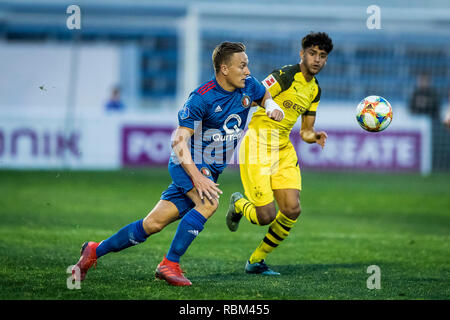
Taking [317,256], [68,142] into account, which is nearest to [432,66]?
[68,142]

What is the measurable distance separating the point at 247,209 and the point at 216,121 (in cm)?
148

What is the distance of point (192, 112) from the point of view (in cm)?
625

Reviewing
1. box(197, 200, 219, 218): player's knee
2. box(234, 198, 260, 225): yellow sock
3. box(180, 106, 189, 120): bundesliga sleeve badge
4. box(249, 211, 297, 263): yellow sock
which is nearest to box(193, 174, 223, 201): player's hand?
box(197, 200, 219, 218): player's knee

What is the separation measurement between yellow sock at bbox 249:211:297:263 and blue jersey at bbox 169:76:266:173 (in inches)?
41.8

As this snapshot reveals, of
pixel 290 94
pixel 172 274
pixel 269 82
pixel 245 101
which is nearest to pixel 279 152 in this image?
pixel 290 94

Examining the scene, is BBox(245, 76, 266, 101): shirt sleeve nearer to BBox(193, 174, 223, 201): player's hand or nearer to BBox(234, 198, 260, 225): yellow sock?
BBox(193, 174, 223, 201): player's hand

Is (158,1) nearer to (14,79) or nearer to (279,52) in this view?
(279,52)

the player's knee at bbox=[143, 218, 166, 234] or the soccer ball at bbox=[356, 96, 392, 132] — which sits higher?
the soccer ball at bbox=[356, 96, 392, 132]

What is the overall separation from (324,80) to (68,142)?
7.69 m

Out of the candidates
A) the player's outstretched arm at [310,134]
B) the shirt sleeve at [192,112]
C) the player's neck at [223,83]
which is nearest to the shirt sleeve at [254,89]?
the player's neck at [223,83]

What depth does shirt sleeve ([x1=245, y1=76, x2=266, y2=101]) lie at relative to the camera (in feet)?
22.2

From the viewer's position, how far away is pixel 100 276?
6527 millimetres

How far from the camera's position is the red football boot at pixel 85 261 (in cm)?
620

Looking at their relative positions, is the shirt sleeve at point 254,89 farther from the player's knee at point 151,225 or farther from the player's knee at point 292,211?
the player's knee at point 151,225
